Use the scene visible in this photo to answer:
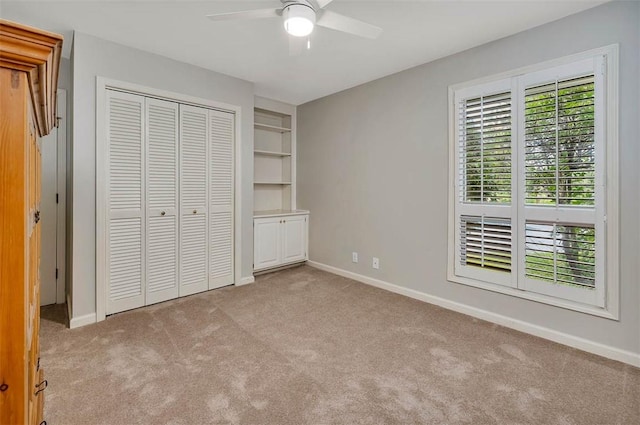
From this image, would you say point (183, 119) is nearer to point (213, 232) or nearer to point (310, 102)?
point (213, 232)

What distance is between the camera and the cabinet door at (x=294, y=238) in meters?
4.39

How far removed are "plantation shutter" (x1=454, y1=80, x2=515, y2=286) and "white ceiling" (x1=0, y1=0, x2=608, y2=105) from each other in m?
0.53

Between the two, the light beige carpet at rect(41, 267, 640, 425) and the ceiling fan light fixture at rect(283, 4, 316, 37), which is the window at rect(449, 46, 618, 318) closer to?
the light beige carpet at rect(41, 267, 640, 425)

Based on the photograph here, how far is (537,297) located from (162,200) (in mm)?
3518

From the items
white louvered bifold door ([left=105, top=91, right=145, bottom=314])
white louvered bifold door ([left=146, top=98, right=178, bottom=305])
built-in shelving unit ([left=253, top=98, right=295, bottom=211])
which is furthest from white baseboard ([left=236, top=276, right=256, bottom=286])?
built-in shelving unit ([left=253, top=98, right=295, bottom=211])

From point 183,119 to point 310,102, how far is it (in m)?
1.98

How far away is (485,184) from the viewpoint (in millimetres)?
2785

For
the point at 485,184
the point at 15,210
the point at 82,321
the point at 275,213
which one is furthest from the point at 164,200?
the point at 485,184

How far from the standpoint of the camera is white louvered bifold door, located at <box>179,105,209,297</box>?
3272 millimetres

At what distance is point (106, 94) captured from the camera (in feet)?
9.04

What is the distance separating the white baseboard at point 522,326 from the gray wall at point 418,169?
4cm

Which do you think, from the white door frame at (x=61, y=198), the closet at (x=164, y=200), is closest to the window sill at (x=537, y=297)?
the closet at (x=164, y=200)

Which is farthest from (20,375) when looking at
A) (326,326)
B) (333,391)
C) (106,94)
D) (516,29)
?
(516,29)

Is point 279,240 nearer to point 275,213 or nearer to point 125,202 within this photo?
point 275,213
